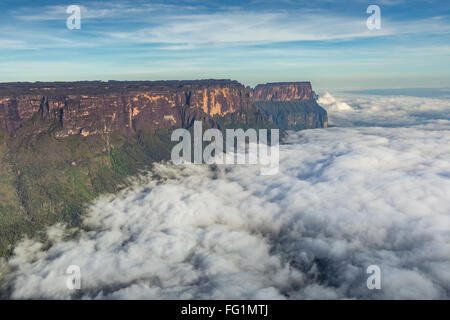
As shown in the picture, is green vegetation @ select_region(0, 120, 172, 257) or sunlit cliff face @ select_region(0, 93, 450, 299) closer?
sunlit cliff face @ select_region(0, 93, 450, 299)

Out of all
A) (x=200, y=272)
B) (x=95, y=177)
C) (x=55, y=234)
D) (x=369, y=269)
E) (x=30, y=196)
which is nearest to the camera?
(x=369, y=269)

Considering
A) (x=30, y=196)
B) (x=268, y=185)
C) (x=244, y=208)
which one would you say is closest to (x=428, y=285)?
(x=244, y=208)

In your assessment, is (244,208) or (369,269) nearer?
(369,269)

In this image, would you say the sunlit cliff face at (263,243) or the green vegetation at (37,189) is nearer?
the sunlit cliff face at (263,243)

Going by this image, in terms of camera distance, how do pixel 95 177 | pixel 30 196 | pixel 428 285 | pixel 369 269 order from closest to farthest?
pixel 428 285, pixel 369 269, pixel 30 196, pixel 95 177

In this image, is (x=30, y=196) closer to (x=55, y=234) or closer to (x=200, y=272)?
(x=55, y=234)

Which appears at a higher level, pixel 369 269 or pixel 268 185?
pixel 268 185

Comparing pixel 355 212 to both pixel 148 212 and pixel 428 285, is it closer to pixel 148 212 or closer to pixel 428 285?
pixel 428 285

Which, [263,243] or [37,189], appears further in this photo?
[37,189]

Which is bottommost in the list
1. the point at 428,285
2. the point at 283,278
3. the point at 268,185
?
the point at 283,278

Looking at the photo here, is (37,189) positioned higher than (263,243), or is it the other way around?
(37,189)
